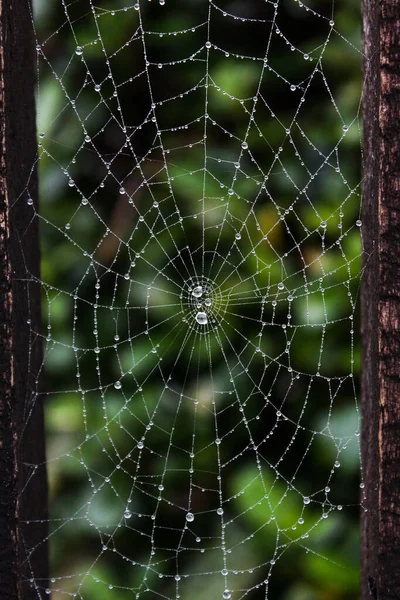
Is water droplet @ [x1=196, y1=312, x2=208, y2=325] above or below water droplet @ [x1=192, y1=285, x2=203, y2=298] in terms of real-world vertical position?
below

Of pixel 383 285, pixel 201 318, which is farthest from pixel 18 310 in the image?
pixel 201 318

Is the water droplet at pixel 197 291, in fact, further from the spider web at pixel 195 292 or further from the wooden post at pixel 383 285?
the wooden post at pixel 383 285

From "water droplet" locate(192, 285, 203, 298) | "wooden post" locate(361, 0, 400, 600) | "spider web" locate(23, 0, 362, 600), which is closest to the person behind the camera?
"wooden post" locate(361, 0, 400, 600)

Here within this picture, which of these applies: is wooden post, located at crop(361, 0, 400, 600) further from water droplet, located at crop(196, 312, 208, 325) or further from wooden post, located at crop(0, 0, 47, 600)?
water droplet, located at crop(196, 312, 208, 325)

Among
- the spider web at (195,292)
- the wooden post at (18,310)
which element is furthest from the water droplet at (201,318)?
the wooden post at (18,310)

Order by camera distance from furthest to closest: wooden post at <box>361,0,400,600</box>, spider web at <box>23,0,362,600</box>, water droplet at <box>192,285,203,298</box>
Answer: water droplet at <box>192,285,203,298</box> → spider web at <box>23,0,362,600</box> → wooden post at <box>361,0,400,600</box>

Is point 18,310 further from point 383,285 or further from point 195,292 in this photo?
point 195,292

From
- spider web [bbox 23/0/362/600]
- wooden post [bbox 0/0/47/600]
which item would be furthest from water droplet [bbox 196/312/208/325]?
wooden post [bbox 0/0/47/600]
